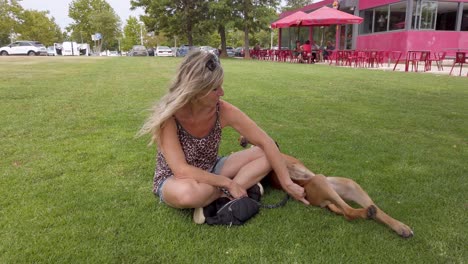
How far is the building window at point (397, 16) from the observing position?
23.2 metres

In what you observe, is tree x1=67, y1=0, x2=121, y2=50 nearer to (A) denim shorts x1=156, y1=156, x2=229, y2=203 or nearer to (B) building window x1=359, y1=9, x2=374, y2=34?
(B) building window x1=359, y1=9, x2=374, y2=34

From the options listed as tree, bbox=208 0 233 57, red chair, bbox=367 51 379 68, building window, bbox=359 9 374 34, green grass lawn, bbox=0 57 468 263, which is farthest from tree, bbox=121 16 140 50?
green grass lawn, bbox=0 57 468 263

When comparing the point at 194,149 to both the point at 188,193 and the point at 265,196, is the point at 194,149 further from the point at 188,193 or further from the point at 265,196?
the point at 265,196

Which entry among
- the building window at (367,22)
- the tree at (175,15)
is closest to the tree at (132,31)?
the tree at (175,15)

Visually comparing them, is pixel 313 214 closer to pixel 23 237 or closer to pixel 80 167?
pixel 23 237

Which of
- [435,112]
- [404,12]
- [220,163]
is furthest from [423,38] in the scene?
[220,163]

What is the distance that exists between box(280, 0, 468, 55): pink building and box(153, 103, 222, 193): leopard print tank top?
22.0 meters

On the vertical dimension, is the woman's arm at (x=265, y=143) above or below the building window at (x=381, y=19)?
below

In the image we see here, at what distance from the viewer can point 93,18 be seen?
205ft

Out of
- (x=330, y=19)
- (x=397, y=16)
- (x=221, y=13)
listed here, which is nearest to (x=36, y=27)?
(x=221, y=13)

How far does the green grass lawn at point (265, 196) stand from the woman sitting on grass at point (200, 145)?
212 millimetres

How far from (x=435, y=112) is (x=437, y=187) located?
3912 millimetres

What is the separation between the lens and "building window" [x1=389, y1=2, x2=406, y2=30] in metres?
23.2

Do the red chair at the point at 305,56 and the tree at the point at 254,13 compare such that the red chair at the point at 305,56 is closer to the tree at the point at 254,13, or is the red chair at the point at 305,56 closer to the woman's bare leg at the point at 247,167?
the tree at the point at 254,13
